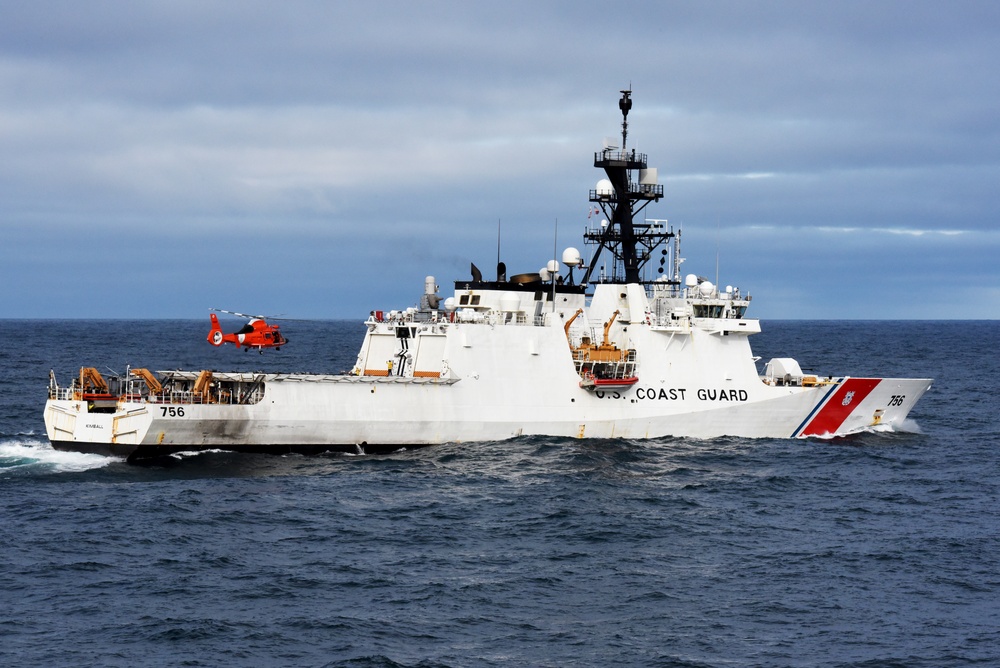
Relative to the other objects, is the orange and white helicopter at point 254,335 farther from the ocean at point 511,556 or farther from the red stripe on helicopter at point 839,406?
the red stripe on helicopter at point 839,406

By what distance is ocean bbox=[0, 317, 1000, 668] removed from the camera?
16609mm

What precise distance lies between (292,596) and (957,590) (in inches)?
470

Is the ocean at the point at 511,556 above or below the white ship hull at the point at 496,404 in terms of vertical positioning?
below

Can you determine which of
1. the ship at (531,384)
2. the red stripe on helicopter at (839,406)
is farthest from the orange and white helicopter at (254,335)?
the red stripe on helicopter at (839,406)

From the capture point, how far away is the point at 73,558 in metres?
20.3

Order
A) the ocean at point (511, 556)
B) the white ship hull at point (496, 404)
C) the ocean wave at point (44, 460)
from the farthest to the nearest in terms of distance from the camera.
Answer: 1. the white ship hull at point (496, 404)
2. the ocean wave at point (44, 460)
3. the ocean at point (511, 556)

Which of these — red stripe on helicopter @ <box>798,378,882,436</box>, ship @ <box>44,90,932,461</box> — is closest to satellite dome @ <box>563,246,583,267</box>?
ship @ <box>44,90,932,461</box>

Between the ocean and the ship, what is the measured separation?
0.73 metres

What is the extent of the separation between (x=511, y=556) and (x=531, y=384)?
1033 cm

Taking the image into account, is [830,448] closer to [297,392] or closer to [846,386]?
[846,386]

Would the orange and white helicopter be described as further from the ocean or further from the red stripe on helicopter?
the red stripe on helicopter

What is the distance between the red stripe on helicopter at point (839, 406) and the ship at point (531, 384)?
0.06 metres

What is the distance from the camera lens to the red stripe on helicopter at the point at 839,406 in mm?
33438

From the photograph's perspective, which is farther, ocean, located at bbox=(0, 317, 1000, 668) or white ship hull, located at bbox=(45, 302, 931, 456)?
white ship hull, located at bbox=(45, 302, 931, 456)
